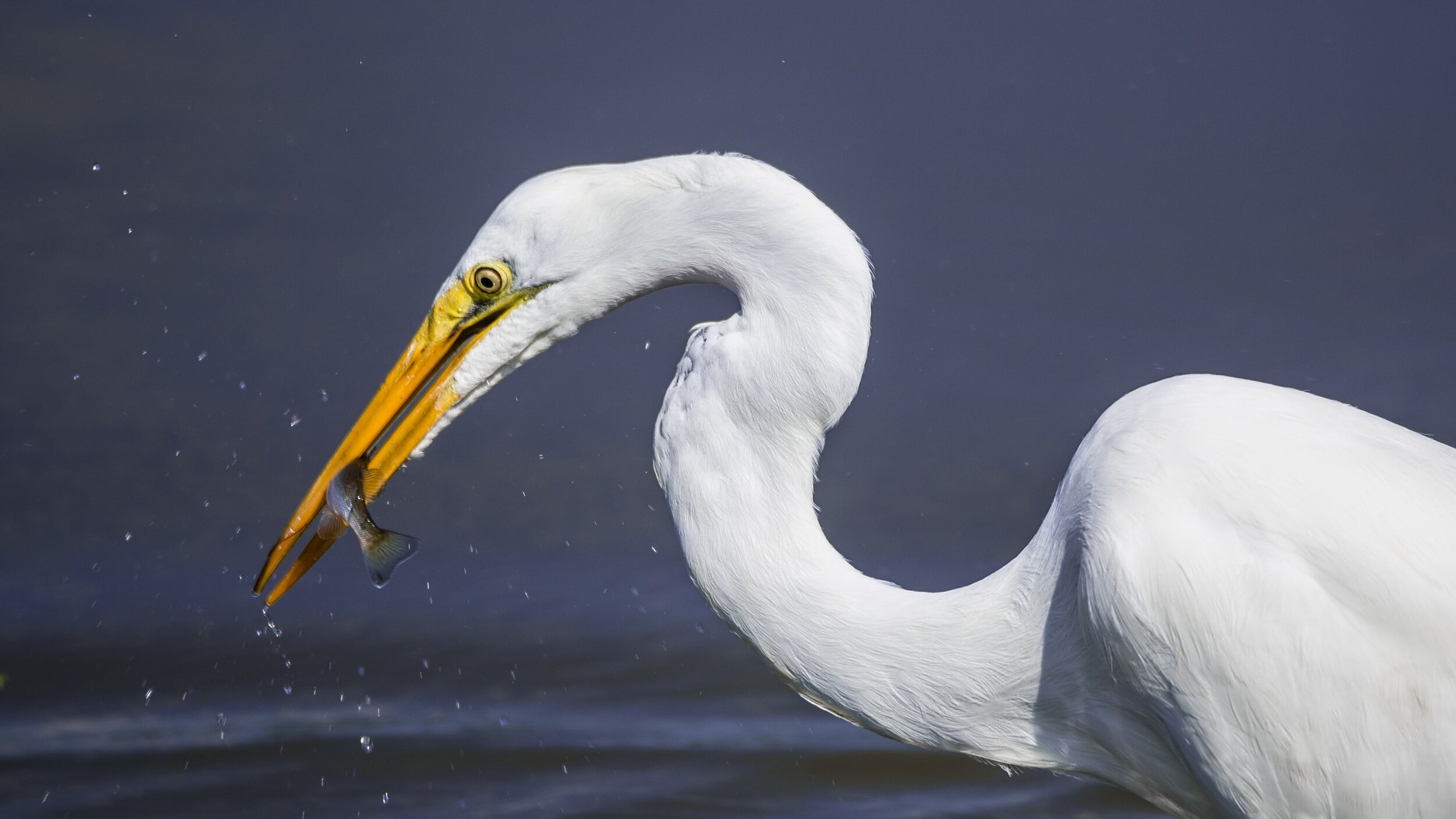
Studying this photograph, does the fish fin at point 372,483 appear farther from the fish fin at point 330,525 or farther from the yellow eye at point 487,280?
the yellow eye at point 487,280

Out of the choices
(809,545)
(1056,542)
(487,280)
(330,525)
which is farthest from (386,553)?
(1056,542)

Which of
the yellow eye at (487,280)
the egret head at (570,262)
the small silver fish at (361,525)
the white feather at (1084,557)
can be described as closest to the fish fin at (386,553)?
the small silver fish at (361,525)

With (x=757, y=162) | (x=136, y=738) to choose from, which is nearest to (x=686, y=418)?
(x=757, y=162)

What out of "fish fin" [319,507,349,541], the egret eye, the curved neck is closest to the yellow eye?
the egret eye

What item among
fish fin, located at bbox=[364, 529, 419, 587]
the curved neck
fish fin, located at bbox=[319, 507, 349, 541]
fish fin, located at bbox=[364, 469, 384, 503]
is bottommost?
fish fin, located at bbox=[319, 507, 349, 541]

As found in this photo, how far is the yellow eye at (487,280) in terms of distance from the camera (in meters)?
2.19

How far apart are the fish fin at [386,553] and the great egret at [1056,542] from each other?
4.2 inches

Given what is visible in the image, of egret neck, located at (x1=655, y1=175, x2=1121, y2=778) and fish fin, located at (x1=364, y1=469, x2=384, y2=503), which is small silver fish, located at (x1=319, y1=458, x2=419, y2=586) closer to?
fish fin, located at (x1=364, y1=469, x2=384, y2=503)

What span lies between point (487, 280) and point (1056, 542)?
39.3 inches

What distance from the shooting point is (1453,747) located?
1.95 meters

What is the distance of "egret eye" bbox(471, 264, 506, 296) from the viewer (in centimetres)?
219

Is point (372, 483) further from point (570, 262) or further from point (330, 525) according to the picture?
point (570, 262)

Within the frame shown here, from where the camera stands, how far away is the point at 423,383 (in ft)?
7.47

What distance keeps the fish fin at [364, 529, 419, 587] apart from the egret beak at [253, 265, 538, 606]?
99 millimetres
